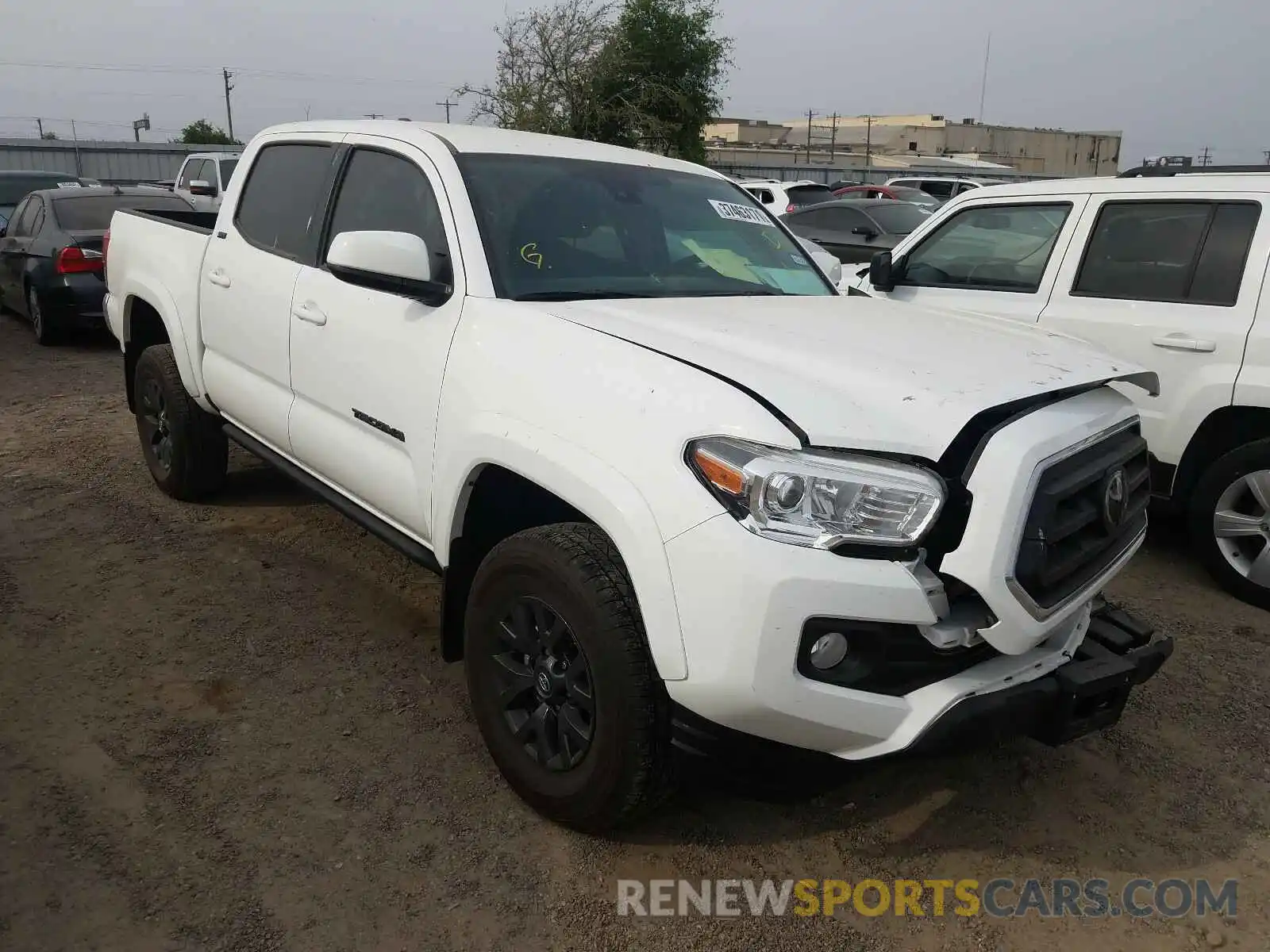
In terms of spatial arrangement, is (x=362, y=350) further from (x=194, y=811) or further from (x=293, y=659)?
(x=194, y=811)

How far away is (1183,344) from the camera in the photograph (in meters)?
4.45

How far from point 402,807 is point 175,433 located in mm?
2929

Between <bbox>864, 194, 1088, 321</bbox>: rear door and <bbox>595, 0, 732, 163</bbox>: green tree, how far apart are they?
883 inches

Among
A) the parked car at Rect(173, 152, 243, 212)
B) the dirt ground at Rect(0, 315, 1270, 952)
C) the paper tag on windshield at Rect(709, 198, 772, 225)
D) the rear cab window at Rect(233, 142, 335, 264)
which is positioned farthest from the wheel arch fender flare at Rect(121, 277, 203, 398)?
the parked car at Rect(173, 152, 243, 212)

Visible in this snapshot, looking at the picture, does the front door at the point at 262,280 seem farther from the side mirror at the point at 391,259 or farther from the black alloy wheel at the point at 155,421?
the side mirror at the point at 391,259

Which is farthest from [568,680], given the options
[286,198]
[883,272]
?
[883,272]

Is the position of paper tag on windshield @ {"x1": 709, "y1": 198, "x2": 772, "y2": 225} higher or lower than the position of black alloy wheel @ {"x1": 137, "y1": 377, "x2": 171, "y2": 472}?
higher

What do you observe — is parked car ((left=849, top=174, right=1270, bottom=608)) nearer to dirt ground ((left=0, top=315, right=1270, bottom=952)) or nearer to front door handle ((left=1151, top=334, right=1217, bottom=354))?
front door handle ((left=1151, top=334, right=1217, bottom=354))

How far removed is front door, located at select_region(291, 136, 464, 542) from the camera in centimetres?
300

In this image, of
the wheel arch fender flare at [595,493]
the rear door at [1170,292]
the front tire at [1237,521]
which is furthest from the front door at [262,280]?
the front tire at [1237,521]

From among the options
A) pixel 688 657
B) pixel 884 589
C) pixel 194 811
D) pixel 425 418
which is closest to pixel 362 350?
pixel 425 418

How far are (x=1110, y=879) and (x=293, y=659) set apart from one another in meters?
2.75

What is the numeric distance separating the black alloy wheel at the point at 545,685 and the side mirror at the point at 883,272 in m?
3.58

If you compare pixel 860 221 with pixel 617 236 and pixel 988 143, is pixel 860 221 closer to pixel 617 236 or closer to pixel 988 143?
pixel 617 236
